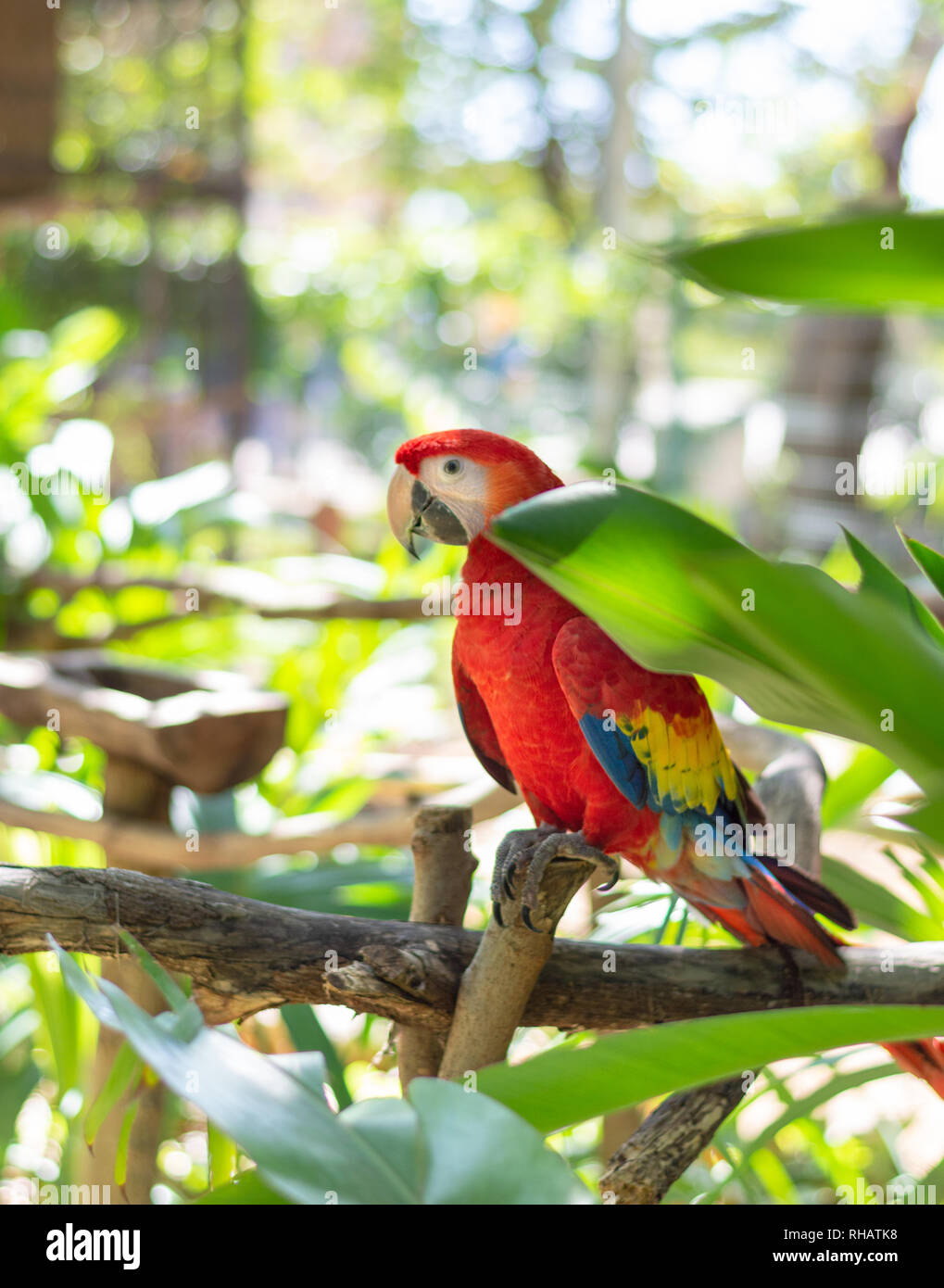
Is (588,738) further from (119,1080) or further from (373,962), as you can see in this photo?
(119,1080)

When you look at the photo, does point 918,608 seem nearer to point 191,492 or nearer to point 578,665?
point 578,665

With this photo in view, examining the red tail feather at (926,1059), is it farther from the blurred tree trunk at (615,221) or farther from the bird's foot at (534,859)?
the blurred tree trunk at (615,221)

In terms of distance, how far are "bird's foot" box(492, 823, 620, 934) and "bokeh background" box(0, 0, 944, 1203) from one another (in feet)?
0.36

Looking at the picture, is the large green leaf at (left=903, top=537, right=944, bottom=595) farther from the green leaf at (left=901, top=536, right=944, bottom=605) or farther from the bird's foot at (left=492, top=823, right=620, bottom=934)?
the bird's foot at (left=492, top=823, right=620, bottom=934)

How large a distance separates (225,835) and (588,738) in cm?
46

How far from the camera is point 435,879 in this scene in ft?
2.08

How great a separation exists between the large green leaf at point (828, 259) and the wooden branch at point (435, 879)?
414 mm

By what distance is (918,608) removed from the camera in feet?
1.29

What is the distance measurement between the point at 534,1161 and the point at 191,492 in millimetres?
1475

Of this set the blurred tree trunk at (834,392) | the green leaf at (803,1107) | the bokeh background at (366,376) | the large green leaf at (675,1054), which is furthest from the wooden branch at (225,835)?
the blurred tree trunk at (834,392)

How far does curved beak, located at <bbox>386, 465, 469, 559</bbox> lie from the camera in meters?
0.71

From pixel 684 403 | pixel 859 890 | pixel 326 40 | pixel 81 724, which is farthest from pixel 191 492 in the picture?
pixel 326 40

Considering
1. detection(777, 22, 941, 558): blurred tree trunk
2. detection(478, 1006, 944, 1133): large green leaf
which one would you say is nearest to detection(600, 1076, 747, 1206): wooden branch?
detection(478, 1006, 944, 1133): large green leaf

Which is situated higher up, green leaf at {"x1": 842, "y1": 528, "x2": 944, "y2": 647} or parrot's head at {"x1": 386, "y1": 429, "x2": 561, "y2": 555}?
parrot's head at {"x1": 386, "y1": 429, "x2": 561, "y2": 555}
